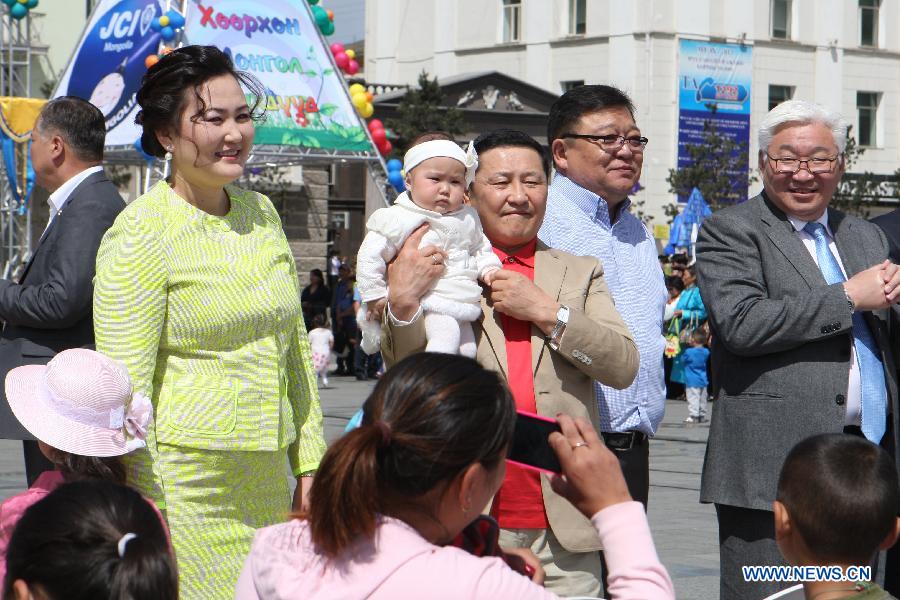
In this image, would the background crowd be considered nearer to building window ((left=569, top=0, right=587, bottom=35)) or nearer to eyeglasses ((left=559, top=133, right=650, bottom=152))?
eyeglasses ((left=559, top=133, right=650, bottom=152))

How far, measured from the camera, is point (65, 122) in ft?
16.6

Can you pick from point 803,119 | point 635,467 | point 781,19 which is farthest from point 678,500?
point 781,19

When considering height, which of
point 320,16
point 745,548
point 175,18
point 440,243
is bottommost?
point 745,548

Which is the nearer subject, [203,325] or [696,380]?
[203,325]

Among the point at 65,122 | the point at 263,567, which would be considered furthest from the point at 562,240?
the point at 263,567

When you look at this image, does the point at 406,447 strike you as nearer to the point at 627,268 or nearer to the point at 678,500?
the point at 627,268

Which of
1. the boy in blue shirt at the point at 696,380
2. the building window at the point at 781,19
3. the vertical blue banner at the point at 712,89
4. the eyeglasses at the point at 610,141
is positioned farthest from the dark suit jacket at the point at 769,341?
the building window at the point at 781,19

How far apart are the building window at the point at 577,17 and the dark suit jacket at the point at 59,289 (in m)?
41.1

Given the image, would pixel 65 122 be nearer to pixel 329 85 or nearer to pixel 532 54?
pixel 329 85

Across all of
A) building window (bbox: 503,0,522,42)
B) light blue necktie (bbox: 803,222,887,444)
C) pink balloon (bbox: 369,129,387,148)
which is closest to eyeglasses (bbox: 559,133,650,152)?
light blue necktie (bbox: 803,222,887,444)

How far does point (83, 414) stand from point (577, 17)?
43.1m

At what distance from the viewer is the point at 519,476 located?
4023 mm

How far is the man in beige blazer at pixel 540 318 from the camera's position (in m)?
4.00

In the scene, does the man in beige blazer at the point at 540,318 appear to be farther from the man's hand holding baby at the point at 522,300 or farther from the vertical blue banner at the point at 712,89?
the vertical blue banner at the point at 712,89
